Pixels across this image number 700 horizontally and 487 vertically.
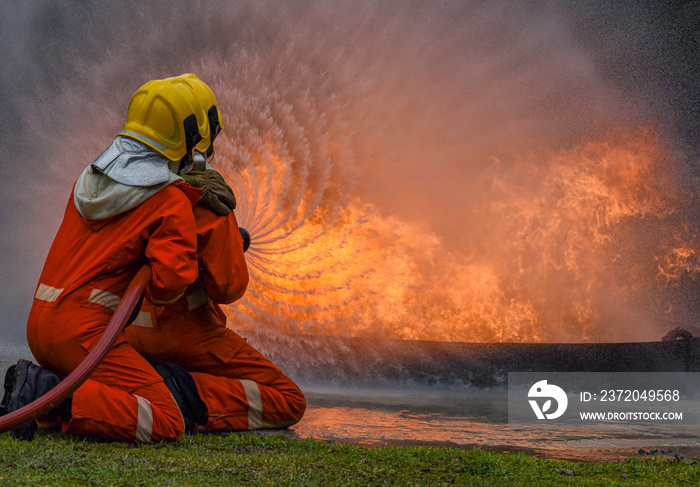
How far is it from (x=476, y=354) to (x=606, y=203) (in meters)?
5.14

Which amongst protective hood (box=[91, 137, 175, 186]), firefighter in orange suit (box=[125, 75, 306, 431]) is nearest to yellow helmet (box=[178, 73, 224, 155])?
firefighter in orange suit (box=[125, 75, 306, 431])

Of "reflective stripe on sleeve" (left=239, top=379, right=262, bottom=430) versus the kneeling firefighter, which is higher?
the kneeling firefighter

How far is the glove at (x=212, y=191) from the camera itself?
418 cm

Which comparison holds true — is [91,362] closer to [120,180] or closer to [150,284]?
[150,284]

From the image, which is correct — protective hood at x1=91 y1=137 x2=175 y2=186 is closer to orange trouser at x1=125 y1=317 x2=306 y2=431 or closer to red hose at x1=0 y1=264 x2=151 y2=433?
red hose at x1=0 y1=264 x2=151 y2=433

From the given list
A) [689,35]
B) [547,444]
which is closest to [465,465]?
[547,444]

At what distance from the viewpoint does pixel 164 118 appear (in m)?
4.00

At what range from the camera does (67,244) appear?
384cm

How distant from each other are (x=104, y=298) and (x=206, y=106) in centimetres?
137

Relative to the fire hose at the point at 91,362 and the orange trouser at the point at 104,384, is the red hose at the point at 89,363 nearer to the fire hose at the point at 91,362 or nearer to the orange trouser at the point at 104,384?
the fire hose at the point at 91,362

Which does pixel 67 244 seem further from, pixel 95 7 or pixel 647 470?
pixel 95 7

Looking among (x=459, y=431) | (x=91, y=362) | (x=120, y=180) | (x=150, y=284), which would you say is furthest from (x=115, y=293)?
(x=459, y=431)

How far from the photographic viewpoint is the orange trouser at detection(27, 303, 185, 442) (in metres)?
3.55

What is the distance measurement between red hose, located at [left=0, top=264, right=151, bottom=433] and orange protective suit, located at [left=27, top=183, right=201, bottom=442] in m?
0.11
